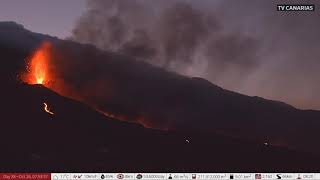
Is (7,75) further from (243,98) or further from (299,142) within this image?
(299,142)

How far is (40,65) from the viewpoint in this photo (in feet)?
16.0

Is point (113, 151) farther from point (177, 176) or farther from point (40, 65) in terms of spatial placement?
point (40, 65)

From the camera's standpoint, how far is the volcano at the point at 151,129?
4.31 meters

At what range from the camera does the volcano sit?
4.31m

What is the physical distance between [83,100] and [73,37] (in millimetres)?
758

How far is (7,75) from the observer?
215 inches

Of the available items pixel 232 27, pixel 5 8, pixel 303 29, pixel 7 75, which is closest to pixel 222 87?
pixel 232 27

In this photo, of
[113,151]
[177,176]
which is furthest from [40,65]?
[177,176]

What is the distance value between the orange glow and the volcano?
2.7 inches

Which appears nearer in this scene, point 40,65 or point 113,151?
point 113,151

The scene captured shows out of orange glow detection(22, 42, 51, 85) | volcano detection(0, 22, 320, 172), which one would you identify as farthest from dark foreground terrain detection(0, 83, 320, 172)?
orange glow detection(22, 42, 51, 85)

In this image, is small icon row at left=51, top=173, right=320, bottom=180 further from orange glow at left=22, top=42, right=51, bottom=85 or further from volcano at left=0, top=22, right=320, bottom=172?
orange glow at left=22, top=42, right=51, bottom=85

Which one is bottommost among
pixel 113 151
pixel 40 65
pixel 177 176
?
pixel 177 176

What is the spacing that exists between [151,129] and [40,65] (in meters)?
1.17
